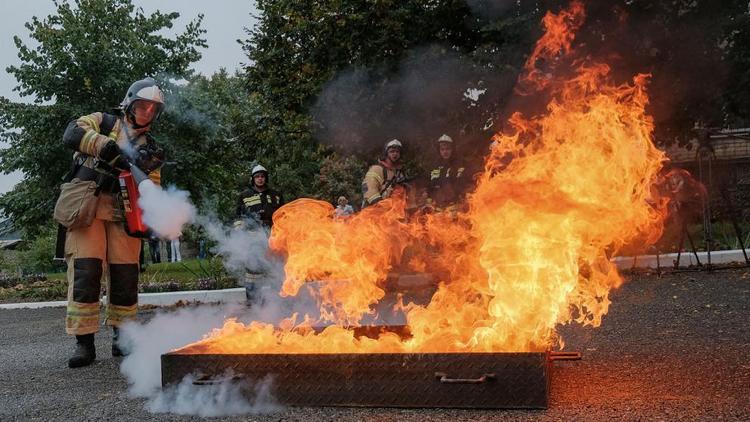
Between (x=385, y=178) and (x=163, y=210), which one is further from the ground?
(x=385, y=178)

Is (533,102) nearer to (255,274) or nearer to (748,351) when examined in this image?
(255,274)

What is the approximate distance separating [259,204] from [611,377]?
5.70m

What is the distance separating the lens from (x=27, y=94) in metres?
15.0

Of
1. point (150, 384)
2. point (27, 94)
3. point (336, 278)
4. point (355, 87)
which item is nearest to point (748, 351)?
point (336, 278)

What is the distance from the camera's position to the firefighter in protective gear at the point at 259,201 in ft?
28.9

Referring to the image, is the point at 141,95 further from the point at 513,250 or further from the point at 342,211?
the point at 513,250

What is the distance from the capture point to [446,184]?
28.2ft

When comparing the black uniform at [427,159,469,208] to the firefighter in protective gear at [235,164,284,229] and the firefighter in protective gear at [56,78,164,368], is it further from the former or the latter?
the firefighter in protective gear at [56,78,164,368]

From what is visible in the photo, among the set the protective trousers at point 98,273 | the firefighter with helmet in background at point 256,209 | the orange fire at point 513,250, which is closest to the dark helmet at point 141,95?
the protective trousers at point 98,273

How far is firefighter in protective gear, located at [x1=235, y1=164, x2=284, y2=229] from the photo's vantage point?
8.82 metres

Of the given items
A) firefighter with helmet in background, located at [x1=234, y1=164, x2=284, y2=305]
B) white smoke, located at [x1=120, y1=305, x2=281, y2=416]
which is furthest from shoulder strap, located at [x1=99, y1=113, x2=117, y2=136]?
firefighter with helmet in background, located at [x1=234, y1=164, x2=284, y2=305]

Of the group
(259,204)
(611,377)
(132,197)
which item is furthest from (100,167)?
(611,377)

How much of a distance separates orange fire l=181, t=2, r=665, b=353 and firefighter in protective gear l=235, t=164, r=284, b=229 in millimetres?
3634

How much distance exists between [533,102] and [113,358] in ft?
21.4
